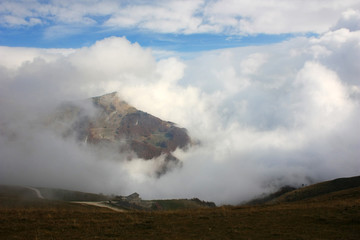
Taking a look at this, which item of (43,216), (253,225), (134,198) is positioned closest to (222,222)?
(253,225)

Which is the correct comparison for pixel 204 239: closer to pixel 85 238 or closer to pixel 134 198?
pixel 85 238

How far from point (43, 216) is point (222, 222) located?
21328 mm

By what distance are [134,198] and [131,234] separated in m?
109

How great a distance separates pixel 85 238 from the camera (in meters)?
26.0

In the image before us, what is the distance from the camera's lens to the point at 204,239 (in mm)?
25375

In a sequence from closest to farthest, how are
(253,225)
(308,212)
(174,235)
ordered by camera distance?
(174,235)
(253,225)
(308,212)

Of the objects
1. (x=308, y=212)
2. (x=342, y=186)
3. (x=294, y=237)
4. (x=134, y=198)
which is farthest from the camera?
(x=134, y=198)

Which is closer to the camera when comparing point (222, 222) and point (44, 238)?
point (44, 238)

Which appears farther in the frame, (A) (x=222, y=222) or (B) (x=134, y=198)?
(B) (x=134, y=198)

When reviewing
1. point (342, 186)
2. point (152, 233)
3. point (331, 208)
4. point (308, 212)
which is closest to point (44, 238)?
point (152, 233)

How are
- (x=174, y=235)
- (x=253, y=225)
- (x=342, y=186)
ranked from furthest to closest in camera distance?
(x=342, y=186)
(x=253, y=225)
(x=174, y=235)

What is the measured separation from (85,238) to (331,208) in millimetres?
28710

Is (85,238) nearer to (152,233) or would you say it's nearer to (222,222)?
(152,233)

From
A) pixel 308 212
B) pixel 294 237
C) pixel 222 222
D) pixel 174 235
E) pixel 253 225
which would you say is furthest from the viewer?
pixel 308 212
